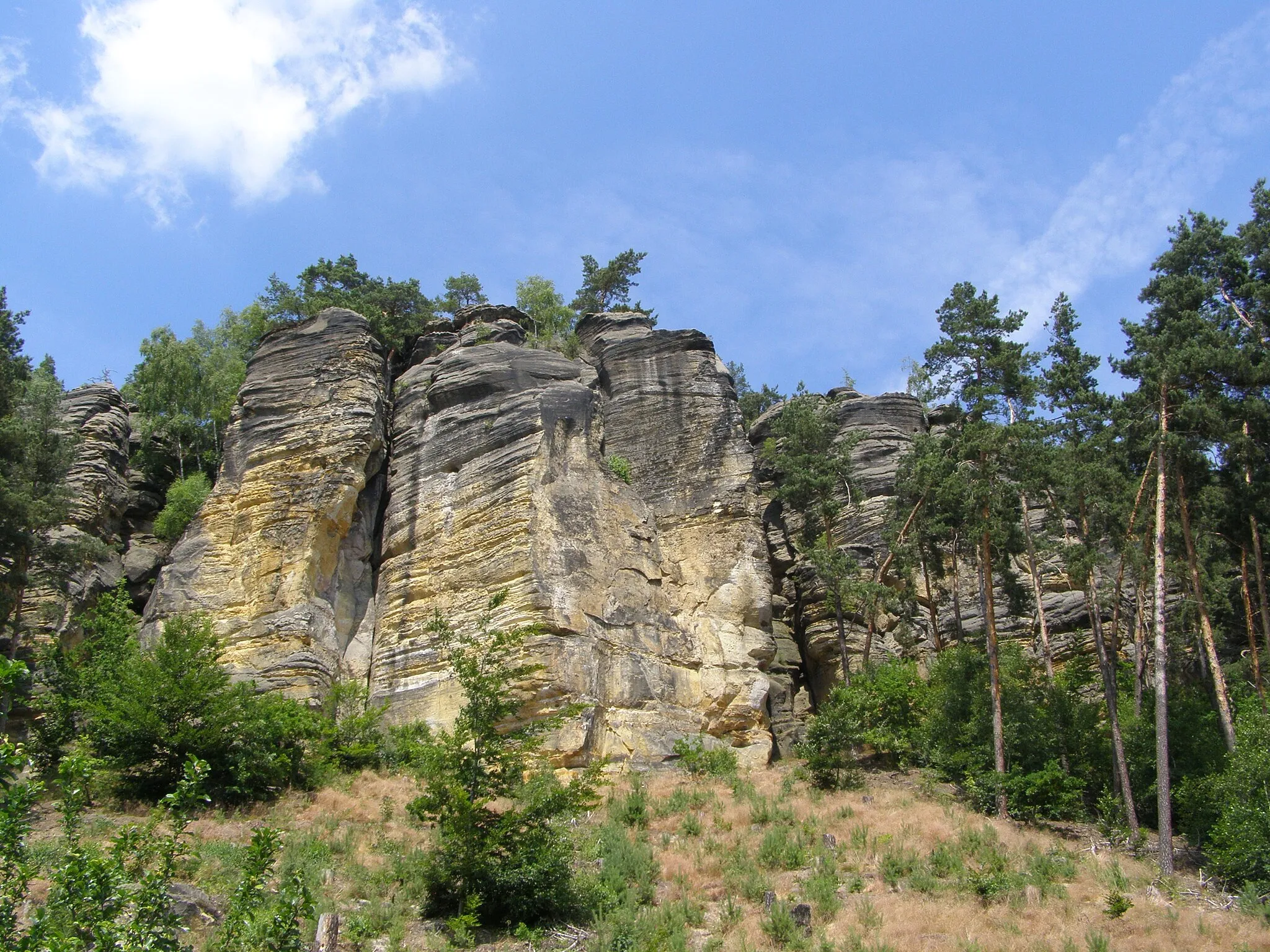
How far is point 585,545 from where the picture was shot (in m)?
31.4

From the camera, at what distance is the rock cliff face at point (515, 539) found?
29703 millimetres

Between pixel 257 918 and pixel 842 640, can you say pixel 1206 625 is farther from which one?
pixel 257 918

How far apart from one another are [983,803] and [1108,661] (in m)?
5.58

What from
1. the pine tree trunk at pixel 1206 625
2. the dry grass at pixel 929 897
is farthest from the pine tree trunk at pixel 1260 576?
the dry grass at pixel 929 897

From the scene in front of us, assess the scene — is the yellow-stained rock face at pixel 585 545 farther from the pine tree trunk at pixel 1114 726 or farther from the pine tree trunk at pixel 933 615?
the pine tree trunk at pixel 1114 726

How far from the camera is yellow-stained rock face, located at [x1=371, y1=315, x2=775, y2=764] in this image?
2909 centimetres

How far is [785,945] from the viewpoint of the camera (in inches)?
682

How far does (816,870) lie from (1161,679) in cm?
923

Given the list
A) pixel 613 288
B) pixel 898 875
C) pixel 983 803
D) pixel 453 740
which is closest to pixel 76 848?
pixel 453 740

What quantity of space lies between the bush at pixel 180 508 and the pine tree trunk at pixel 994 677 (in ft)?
82.8

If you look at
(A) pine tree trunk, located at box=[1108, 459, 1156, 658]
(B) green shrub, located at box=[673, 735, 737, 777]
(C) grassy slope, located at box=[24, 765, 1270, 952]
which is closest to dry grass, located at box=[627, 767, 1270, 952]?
(C) grassy slope, located at box=[24, 765, 1270, 952]

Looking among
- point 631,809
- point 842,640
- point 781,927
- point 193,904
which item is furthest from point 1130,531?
point 193,904

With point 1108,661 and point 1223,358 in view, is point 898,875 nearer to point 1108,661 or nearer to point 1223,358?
point 1108,661

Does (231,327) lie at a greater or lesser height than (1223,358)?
greater
